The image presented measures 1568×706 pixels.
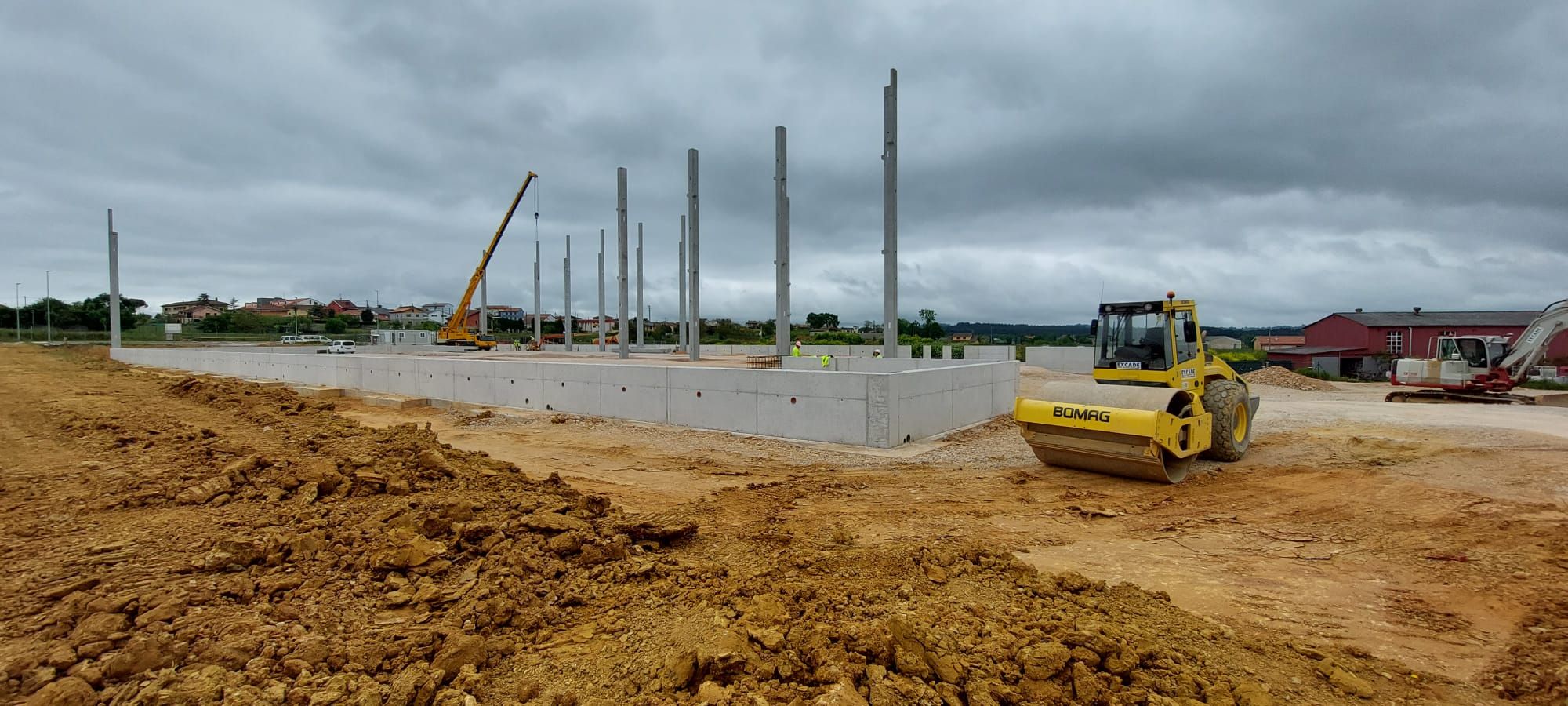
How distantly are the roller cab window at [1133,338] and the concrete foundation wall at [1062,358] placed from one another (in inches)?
1066

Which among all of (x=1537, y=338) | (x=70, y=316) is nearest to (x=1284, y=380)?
(x=1537, y=338)

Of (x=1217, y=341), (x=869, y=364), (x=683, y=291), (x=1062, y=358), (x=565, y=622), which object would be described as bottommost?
(x=565, y=622)

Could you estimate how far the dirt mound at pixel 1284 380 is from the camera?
90.7 feet

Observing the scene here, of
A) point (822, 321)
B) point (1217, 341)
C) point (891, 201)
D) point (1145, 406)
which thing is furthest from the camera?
point (822, 321)

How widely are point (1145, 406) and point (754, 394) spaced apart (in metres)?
6.84

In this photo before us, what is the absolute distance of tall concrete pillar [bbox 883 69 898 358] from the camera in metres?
18.1

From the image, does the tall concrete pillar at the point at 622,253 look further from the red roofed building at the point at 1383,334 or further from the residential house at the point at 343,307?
the residential house at the point at 343,307

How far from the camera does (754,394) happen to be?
43.4 ft

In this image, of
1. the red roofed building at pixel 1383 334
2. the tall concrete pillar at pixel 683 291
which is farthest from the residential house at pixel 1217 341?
the red roofed building at pixel 1383 334

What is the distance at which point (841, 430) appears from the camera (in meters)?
12.1

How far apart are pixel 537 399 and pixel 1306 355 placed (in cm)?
5768

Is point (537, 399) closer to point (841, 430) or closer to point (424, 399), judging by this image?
point (424, 399)

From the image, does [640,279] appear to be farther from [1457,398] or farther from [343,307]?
[343,307]

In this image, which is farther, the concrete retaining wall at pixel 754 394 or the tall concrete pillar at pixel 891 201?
the tall concrete pillar at pixel 891 201
